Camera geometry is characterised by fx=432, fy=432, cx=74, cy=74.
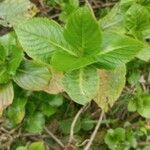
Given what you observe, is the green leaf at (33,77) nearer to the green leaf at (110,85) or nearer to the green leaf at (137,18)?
the green leaf at (110,85)

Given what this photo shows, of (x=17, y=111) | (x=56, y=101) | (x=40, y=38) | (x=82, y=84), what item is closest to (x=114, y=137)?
(x=56, y=101)

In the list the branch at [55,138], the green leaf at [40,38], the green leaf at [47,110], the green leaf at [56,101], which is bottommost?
the branch at [55,138]

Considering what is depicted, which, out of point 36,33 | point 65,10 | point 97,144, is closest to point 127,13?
point 65,10

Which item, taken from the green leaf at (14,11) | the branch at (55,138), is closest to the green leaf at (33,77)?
the green leaf at (14,11)

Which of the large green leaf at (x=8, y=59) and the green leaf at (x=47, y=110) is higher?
the large green leaf at (x=8, y=59)

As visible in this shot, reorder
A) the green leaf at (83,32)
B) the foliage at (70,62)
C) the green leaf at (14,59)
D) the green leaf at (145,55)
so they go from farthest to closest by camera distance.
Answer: the green leaf at (145,55), the green leaf at (14,59), the foliage at (70,62), the green leaf at (83,32)

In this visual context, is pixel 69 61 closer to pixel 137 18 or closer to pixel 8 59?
pixel 8 59

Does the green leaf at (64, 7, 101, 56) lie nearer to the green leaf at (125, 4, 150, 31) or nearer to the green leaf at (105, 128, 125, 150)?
the green leaf at (125, 4, 150, 31)

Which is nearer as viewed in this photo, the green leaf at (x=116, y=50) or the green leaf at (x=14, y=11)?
the green leaf at (x=116, y=50)
